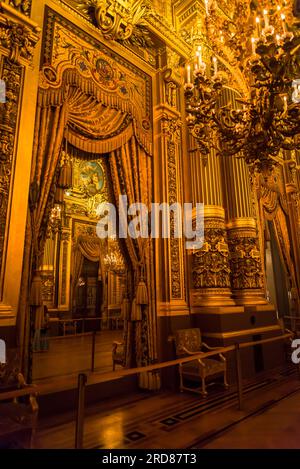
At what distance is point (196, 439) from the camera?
9.07 feet

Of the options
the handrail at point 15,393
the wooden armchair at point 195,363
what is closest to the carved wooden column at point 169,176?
the wooden armchair at point 195,363

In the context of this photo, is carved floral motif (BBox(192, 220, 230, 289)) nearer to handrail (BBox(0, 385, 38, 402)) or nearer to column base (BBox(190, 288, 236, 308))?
column base (BBox(190, 288, 236, 308))

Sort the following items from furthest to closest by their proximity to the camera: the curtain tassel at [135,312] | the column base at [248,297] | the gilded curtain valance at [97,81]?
the column base at [248,297]
the curtain tassel at [135,312]
the gilded curtain valance at [97,81]

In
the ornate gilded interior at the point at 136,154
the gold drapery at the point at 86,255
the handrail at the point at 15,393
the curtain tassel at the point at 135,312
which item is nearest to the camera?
the handrail at the point at 15,393

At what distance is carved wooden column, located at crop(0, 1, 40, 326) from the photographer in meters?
3.33

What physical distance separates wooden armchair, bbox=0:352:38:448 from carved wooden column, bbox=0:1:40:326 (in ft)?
1.74

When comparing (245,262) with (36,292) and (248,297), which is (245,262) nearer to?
(248,297)

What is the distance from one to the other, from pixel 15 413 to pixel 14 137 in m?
2.85

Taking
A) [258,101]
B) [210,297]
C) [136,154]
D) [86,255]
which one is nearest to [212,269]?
[210,297]

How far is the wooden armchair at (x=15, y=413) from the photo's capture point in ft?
7.19

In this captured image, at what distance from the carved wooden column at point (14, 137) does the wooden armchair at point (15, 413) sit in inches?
20.9

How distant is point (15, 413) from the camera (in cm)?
258

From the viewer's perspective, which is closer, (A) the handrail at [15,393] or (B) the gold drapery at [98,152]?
(A) the handrail at [15,393]

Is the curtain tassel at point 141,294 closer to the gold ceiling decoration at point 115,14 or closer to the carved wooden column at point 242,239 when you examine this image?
the carved wooden column at point 242,239
